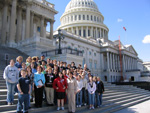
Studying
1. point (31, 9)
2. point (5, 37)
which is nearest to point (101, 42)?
point (31, 9)

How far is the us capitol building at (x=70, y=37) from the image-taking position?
69.0ft

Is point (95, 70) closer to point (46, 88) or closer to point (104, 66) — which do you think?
point (104, 66)

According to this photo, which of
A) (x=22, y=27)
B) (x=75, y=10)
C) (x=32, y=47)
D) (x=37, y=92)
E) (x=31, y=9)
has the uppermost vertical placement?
(x=75, y=10)

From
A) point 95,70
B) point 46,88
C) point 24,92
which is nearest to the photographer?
point 24,92

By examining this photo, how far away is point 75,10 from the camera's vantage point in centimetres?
7931

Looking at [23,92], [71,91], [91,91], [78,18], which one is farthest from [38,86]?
[78,18]

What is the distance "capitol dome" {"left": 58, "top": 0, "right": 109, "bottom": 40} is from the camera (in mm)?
75000

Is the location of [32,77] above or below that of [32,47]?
below

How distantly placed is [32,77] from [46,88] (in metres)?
0.88

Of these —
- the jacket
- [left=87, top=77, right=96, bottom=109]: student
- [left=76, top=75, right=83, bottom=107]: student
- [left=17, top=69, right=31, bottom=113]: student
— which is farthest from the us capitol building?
[left=17, top=69, right=31, bottom=113]: student

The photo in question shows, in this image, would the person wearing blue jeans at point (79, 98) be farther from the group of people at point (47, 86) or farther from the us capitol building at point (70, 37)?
the us capitol building at point (70, 37)

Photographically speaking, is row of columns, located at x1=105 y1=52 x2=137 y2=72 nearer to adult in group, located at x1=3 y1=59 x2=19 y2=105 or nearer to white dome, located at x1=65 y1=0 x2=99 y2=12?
white dome, located at x1=65 y1=0 x2=99 y2=12

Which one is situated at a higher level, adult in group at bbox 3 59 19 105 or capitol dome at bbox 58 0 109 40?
capitol dome at bbox 58 0 109 40

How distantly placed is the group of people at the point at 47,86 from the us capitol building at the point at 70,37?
9102mm
